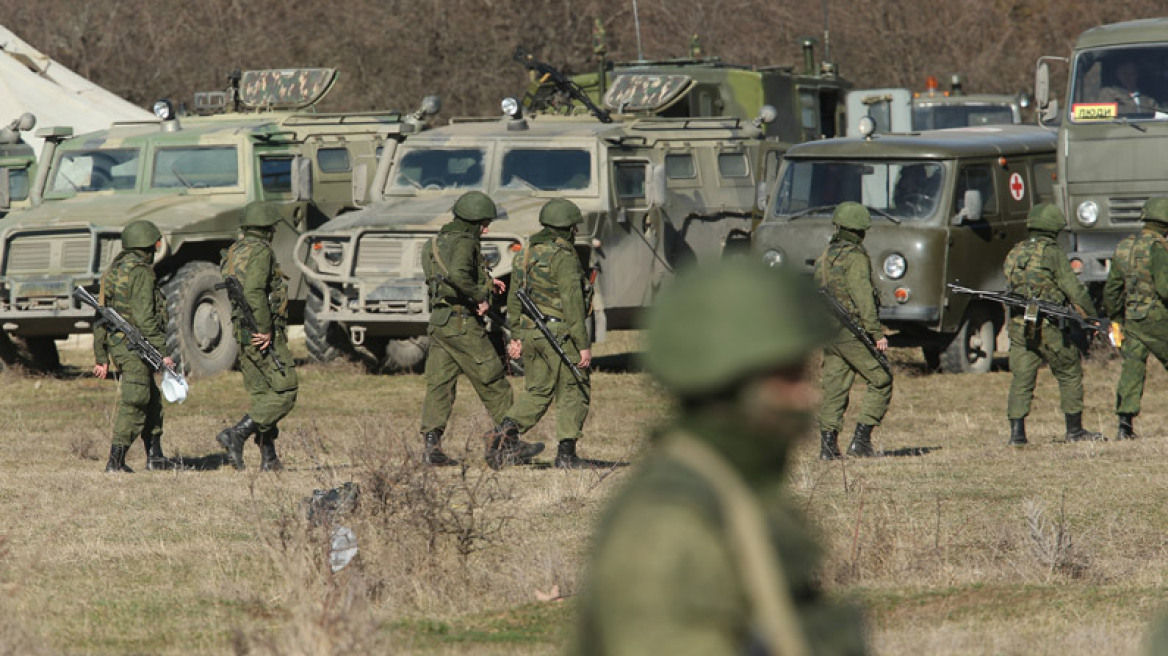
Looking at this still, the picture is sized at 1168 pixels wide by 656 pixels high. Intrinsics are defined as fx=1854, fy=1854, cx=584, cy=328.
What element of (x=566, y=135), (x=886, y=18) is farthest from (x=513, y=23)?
(x=566, y=135)

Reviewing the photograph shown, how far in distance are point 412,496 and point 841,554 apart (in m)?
1.74

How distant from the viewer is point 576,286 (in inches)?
415

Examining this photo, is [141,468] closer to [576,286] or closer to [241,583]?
[576,286]

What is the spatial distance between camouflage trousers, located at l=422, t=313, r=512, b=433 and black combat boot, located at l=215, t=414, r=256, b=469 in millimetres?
1004

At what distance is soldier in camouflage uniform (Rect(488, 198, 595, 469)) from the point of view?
1054cm

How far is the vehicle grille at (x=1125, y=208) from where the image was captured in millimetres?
14719

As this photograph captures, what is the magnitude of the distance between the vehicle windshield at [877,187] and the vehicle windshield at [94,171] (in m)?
5.95

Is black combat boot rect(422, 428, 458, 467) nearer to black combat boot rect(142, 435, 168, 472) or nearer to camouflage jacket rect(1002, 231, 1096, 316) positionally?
black combat boot rect(142, 435, 168, 472)

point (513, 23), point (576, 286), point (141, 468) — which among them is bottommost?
point (141, 468)

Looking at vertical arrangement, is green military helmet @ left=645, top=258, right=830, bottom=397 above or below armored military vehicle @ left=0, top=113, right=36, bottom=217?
above

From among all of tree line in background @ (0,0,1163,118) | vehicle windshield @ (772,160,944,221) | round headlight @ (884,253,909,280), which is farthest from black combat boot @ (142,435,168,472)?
tree line in background @ (0,0,1163,118)

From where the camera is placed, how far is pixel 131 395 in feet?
34.9

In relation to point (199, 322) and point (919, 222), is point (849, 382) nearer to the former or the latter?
point (919, 222)

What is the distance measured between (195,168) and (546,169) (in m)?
3.33
